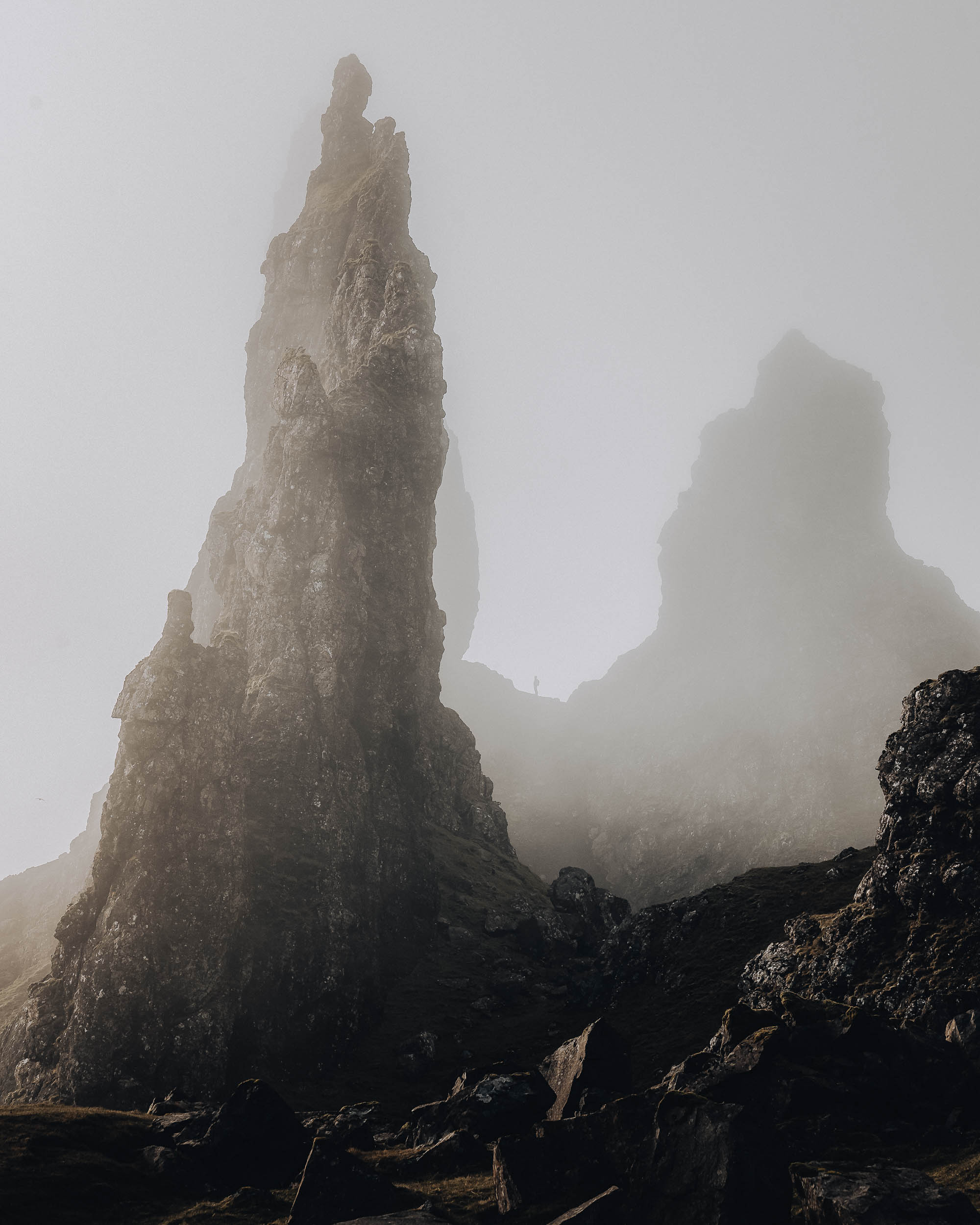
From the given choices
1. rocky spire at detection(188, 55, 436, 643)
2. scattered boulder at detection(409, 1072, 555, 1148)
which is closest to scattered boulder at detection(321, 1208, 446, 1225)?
scattered boulder at detection(409, 1072, 555, 1148)

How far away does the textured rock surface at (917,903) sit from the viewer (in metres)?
40.0

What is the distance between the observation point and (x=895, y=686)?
16288 cm

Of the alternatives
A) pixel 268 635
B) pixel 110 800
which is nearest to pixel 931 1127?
pixel 110 800

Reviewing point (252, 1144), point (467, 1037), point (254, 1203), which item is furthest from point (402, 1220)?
point (467, 1037)

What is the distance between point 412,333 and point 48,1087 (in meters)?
103

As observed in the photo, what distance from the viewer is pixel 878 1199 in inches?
848

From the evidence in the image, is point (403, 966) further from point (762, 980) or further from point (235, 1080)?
point (762, 980)

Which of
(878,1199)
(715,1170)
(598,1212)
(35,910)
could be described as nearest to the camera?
(878,1199)

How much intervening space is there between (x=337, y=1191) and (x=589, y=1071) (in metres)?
16.7

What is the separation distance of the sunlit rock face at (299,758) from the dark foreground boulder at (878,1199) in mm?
54669

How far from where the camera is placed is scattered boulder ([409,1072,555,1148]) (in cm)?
3778

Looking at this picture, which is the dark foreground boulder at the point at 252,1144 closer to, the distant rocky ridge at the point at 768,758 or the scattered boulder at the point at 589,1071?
the scattered boulder at the point at 589,1071

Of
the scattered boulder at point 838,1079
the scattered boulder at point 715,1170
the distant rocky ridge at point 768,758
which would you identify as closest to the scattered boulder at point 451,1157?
the scattered boulder at point 838,1079

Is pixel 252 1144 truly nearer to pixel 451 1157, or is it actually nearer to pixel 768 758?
pixel 451 1157
